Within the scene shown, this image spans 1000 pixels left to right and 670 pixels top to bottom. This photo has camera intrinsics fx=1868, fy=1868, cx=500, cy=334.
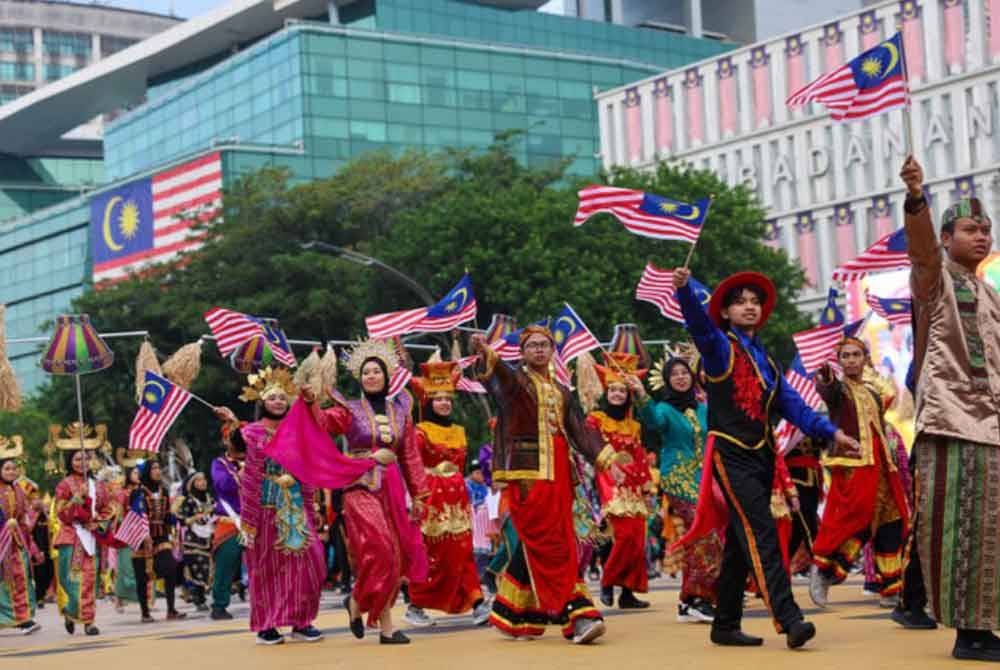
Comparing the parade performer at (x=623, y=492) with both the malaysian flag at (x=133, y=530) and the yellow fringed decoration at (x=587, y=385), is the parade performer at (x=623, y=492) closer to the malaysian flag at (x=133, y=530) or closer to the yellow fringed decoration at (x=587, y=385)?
the yellow fringed decoration at (x=587, y=385)

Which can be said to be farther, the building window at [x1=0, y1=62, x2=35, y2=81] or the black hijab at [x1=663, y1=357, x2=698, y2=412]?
the building window at [x1=0, y1=62, x2=35, y2=81]

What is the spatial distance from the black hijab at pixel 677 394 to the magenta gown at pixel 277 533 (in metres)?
3.25

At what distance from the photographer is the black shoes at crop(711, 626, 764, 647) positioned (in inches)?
397

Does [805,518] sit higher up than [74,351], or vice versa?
[74,351]

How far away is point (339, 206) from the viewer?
5312cm

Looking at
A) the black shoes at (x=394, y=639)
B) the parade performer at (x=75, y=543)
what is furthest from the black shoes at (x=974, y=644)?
the parade performer at (x=75, y=543)

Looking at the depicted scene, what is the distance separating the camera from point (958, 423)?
884cm

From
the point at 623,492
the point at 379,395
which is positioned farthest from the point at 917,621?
the point at 623,492

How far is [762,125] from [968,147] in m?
9.79

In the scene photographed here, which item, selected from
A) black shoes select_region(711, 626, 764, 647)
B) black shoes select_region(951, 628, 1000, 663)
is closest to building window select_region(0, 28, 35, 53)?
black shoes select_region(711, 626, 764, 647)

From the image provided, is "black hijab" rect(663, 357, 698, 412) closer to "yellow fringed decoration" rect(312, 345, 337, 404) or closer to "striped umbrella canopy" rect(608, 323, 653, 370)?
"yellow fringed decoration" rect(312, 345, 337, 404)

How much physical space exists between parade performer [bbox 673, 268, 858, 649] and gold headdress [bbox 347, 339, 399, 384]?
3.02m

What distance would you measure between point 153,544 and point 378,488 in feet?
25.3

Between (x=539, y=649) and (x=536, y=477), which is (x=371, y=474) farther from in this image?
(x=539, y=649)
